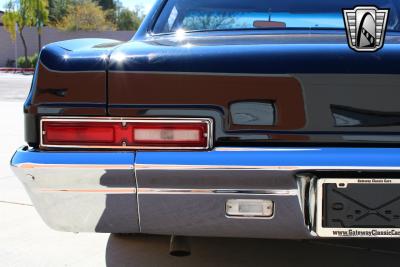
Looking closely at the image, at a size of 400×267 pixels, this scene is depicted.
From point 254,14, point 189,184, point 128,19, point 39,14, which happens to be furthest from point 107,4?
point 189,184

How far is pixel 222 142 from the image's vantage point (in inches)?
75.7

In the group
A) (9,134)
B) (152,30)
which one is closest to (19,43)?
(9,134)

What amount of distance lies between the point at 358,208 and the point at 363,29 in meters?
0.65

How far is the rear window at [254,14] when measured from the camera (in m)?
2.82

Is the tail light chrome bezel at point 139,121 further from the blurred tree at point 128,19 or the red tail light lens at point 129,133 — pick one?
the blurred tree at point 128,19

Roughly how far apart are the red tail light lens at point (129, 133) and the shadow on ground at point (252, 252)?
1062 millimetres

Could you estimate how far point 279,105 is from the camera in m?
1.90

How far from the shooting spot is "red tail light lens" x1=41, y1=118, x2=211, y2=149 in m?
1.92

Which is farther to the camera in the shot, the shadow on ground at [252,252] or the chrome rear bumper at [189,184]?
the shadow on ground at [252,252]

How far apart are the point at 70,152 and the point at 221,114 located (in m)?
0.57

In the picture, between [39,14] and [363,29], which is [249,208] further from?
[39,14]

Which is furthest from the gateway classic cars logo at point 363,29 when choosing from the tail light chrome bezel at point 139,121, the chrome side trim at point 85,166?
the chrome side trim at point 85,166

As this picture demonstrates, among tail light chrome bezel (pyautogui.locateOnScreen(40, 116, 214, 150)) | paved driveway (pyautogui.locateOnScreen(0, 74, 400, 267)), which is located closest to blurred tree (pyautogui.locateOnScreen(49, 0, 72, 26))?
paved driveway (pyautogui.locateOnScreen(0, 74, 400, 267))

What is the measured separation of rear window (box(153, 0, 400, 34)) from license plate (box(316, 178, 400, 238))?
117 centimetres
